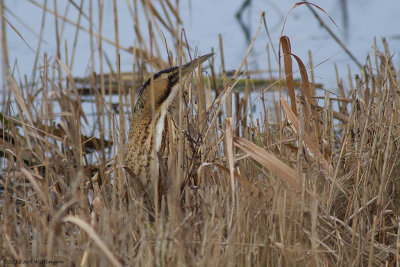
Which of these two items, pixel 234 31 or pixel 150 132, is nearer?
pixel 150 132

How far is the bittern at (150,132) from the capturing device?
2578 millimetres

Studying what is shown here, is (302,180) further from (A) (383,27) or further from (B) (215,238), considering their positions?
(A) (383,27)

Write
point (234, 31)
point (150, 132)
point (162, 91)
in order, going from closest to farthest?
point (150, 132)
point (162, 91)
point (234, 31)

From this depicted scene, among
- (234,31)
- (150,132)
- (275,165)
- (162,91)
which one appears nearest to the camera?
(275,165)

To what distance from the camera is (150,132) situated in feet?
8.86

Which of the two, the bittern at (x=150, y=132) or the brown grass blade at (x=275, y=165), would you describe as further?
the bittern at (x=150, y=132)

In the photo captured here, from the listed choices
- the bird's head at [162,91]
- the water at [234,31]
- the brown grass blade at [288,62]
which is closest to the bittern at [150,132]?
the bird's head at [162,91]

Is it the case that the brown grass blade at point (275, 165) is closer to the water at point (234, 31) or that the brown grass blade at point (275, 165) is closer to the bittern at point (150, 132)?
the bittern at point (150, 132)

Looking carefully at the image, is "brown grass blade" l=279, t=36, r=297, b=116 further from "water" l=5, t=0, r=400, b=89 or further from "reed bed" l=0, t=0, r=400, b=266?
"water" l=5, t=0, r=400, b=89

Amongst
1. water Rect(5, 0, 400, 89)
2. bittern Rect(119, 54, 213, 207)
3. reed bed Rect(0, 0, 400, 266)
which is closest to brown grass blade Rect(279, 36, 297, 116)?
reed bed Rect(0, 0, 400, 266)

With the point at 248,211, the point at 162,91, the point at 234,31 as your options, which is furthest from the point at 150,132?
the point at 234,31

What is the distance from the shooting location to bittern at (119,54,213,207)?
8.46 ft

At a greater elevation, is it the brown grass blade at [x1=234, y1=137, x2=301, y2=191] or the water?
the water

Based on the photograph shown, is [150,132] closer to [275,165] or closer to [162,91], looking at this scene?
[162,91]
